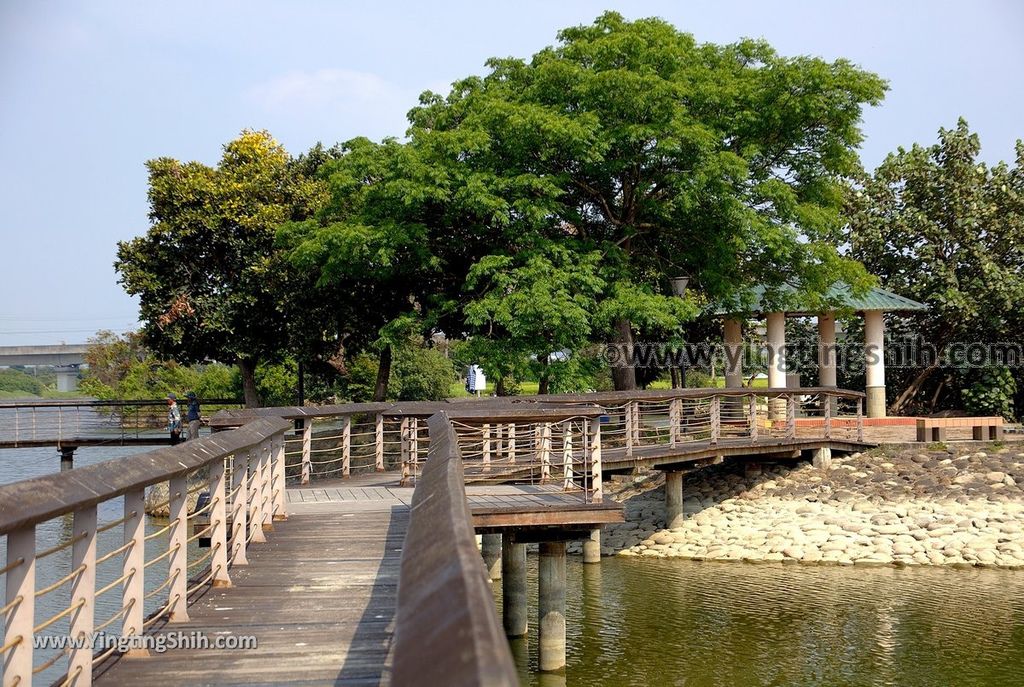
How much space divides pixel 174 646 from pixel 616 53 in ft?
67.7

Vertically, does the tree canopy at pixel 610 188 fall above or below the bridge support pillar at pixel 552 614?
above

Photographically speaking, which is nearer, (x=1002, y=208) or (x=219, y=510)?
(x=219, y=510)

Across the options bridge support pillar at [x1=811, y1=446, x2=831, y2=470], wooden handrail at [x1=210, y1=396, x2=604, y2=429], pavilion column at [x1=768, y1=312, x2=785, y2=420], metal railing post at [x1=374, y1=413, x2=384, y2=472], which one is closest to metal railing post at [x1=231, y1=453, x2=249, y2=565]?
wooden handrail at [x1=210, y1=396, x2=604, y2=429]

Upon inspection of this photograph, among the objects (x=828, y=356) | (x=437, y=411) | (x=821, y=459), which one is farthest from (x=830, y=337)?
(x=437, y=411)

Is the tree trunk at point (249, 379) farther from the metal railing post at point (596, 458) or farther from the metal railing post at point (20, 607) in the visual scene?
the metal railing post at point (20, 607)

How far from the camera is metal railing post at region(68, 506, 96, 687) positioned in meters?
4.15

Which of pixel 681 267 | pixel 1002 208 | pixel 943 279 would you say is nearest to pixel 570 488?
pixel 681 267

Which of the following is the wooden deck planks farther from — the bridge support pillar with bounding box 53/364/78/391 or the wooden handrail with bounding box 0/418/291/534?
the bridge support pillar with bounding box 53/364/78/391

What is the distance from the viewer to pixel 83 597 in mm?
4203

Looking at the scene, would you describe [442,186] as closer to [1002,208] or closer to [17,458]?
[1002,208]

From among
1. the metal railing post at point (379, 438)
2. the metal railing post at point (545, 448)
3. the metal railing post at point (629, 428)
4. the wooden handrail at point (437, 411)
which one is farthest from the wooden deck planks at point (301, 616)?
the metal railing post at point (629, 428)

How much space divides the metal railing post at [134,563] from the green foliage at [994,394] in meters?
29.6

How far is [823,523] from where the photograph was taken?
21484 mm

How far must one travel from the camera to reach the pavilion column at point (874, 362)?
2897 centimetres
